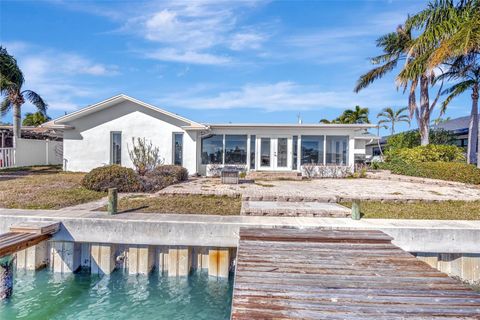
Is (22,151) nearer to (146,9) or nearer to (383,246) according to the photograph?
(146,9)

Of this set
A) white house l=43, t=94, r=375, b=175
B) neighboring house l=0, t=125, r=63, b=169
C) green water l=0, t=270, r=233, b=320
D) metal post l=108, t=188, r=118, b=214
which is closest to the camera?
green water l=0, t=270, r=233, b=320

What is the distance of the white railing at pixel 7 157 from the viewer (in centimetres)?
1684

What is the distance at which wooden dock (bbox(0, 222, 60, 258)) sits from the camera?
4.81 m

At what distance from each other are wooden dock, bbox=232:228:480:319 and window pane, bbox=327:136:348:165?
42.1ft

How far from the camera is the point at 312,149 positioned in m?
17.6

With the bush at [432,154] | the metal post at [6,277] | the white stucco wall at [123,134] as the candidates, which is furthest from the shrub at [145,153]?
the bush at [432,154]

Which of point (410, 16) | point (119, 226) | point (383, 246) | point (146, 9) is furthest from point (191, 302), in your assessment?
point (410, 16)

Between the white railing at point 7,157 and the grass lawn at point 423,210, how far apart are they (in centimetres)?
1942

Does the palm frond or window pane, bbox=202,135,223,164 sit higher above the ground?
the palm frond

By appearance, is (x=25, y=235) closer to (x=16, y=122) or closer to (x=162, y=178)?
(x=162, y=178)

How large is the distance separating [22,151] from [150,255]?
1779 cm

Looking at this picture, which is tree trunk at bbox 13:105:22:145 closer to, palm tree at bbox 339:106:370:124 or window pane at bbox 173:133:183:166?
window pane at bbox 173:133:183:166

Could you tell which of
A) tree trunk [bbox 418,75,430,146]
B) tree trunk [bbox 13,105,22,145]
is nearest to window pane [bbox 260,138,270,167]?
tree trunk [bbox 418,75,430,146]

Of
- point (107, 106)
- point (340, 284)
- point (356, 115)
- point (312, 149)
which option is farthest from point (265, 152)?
point (356, 115)
